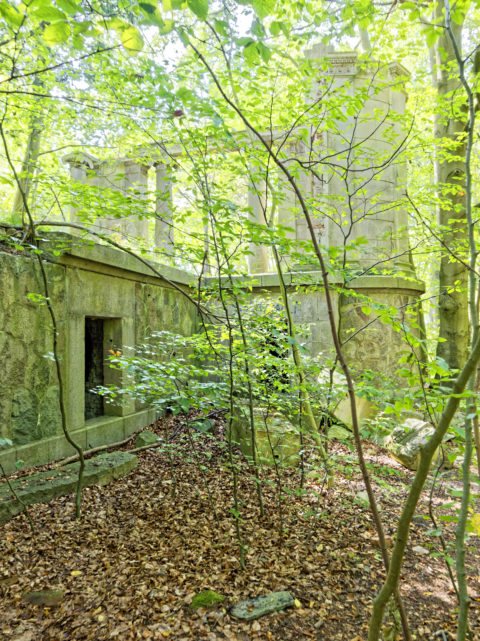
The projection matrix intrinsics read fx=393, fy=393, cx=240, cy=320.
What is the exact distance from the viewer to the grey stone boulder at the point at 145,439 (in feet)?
15.5

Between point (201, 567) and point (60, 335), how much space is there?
2.66 m

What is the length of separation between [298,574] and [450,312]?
4582 mm

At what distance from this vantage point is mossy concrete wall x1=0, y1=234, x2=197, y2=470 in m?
3.65

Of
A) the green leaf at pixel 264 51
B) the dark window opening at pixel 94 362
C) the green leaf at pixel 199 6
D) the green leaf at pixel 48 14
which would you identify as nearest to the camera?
the green leaf at pixel 48 14

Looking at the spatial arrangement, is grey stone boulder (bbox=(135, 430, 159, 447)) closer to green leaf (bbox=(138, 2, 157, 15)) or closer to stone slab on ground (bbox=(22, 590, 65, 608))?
stone slab on ground (bbox=(22, 590, 65, 608))

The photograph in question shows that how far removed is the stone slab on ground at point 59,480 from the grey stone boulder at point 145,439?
522mm

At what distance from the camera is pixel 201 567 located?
105 inches

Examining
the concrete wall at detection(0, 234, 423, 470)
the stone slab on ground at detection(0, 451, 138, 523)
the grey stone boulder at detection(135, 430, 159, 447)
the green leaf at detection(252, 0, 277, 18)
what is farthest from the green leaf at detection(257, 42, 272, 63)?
the grey stone boulder at detection(135, 430, 159, 447)

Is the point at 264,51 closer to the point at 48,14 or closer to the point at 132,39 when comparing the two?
the point at 132,39

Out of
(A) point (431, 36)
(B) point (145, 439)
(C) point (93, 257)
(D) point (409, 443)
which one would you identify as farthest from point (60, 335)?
(D) point (409, 443)

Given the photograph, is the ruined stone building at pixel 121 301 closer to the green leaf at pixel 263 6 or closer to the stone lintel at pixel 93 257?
the stone lintel at pixel 93 257

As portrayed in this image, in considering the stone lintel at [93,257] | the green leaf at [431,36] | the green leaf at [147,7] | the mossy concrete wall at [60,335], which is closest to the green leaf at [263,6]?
the green leaf at [147,7]

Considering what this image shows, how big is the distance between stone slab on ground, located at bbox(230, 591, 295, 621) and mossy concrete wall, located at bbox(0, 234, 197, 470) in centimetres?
183

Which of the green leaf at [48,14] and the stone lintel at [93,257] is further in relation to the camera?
the stone lintel at [93,257]
